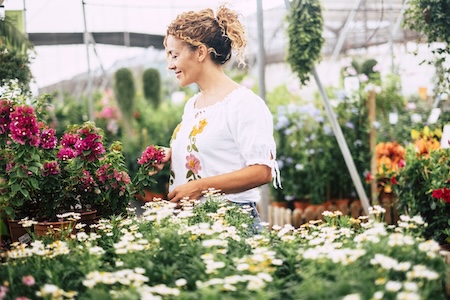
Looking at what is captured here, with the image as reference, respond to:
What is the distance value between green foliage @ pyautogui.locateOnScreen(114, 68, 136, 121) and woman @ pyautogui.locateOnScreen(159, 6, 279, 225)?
6071 mm

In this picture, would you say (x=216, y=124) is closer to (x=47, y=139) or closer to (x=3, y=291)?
(x=47, y=139)

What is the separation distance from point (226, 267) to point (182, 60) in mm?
1116

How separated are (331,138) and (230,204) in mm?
3629

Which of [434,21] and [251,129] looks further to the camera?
[434,21]

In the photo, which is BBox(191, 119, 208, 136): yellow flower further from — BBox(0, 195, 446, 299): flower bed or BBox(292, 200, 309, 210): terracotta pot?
BBox(292, 200, 309, 210): terracotta pot

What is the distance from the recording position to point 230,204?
2.31m

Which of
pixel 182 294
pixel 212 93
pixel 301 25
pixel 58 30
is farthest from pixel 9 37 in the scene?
pixel 58 30

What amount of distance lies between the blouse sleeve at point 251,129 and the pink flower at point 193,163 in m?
0.19

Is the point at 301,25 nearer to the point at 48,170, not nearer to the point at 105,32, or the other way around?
the point at 48,170

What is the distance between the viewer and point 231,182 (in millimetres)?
2287

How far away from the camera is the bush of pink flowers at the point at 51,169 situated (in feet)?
6.69

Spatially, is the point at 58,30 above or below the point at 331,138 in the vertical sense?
above

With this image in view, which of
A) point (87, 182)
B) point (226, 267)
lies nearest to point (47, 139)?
point (87, 182)

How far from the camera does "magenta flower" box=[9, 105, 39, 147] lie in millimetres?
1989
